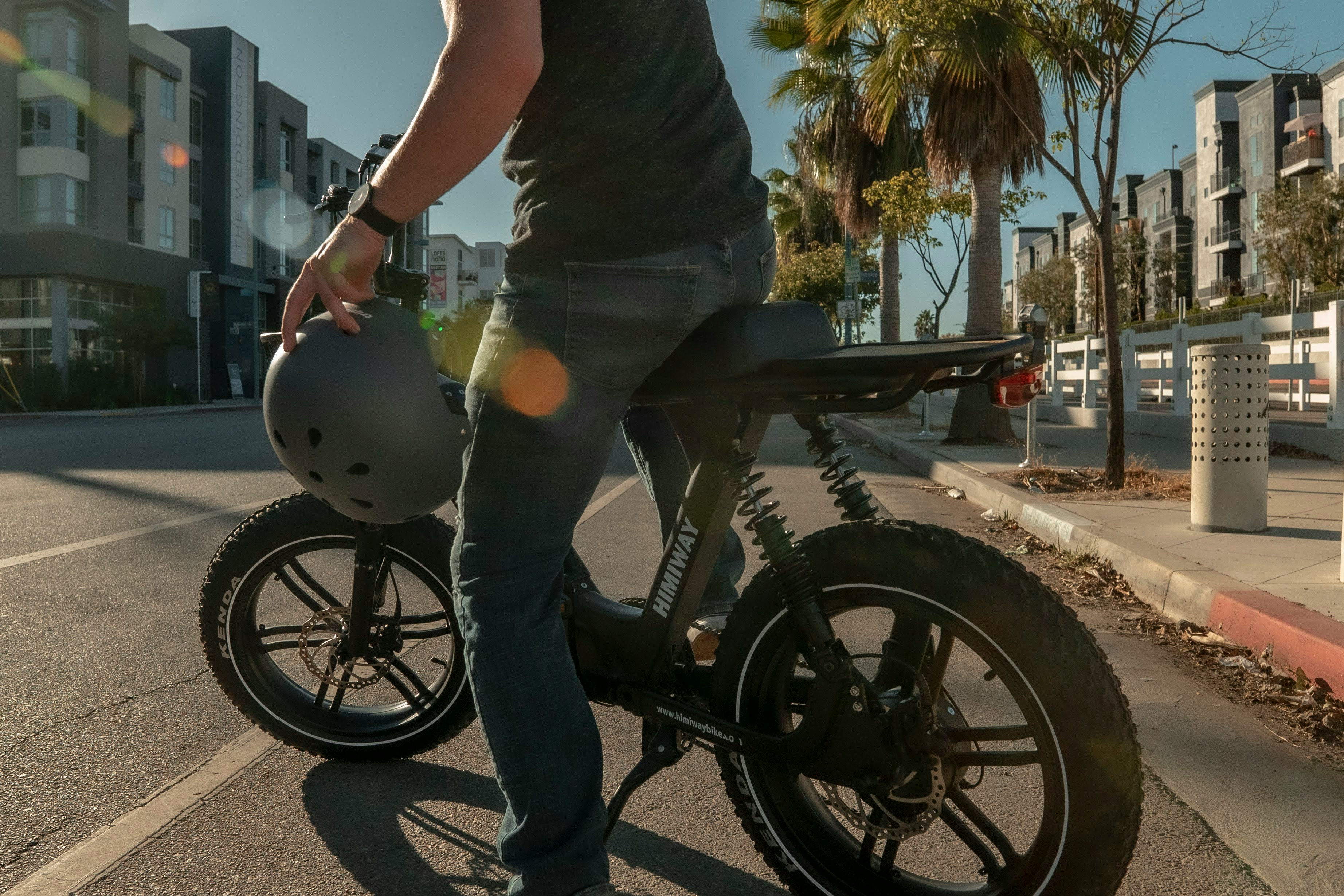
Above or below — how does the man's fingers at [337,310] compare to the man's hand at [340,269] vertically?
below

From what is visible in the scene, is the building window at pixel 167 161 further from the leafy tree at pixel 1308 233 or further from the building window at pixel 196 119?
the leafy tree at pixel 1308 233

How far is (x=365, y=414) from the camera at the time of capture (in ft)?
6.76

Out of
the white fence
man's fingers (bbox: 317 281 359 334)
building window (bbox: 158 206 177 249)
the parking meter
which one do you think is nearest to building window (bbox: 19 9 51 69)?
building window (bbox: 158 206 177 249)

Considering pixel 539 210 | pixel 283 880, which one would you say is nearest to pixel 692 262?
pixel 539 210

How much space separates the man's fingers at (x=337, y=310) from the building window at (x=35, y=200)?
141ft

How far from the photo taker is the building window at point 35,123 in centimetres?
3912

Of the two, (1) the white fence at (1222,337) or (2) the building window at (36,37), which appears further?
(2) the building window at (36,37)

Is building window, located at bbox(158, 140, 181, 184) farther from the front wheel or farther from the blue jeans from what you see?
the front wheel

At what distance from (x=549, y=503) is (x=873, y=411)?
1.95 feet

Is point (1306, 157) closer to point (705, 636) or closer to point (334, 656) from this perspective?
point (705, 636)

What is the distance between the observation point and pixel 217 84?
48062mm

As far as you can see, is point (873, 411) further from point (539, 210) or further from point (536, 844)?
point (536, 844)

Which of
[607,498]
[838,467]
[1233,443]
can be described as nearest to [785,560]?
[838,467]

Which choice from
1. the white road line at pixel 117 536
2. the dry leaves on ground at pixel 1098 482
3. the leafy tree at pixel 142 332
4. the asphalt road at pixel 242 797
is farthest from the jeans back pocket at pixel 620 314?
the leafy tree at pixel 142 332
